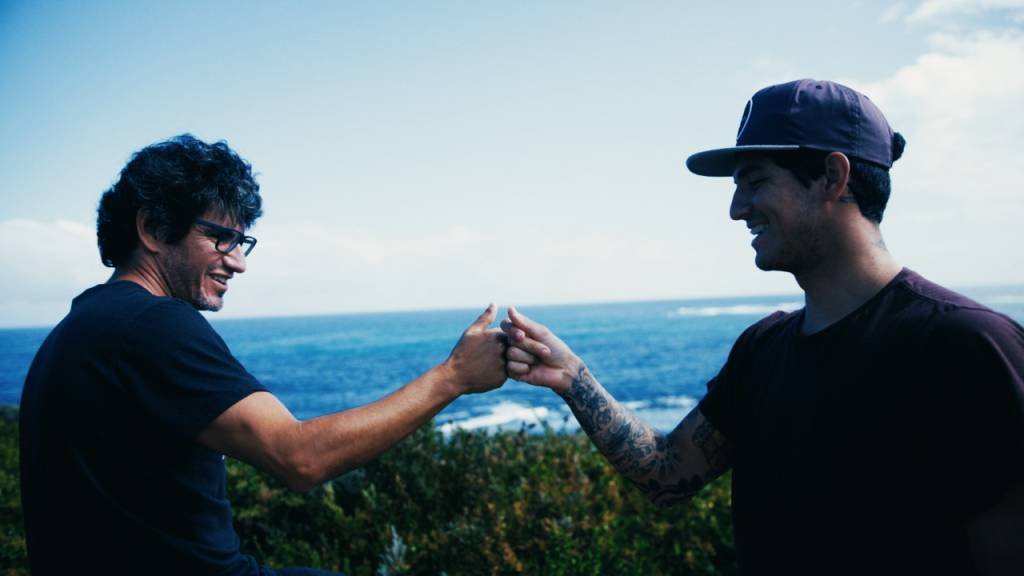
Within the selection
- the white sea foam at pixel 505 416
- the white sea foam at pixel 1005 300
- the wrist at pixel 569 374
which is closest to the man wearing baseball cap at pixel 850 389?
the wrist at pixel 569 374

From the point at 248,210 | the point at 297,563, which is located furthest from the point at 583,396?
the point at 297,563

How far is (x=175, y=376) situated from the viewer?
8.50 feet

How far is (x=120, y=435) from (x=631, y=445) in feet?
7.76

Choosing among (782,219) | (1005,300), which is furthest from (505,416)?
(1005,300)

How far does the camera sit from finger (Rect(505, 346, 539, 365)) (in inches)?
152

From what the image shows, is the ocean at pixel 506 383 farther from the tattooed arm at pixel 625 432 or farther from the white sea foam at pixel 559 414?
the tattooed arm at pixel 625 432

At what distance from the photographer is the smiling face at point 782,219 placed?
2795mm

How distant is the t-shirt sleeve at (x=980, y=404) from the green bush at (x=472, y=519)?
2.77 metres

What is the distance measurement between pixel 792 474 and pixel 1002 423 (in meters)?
0.72

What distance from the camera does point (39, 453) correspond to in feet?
8.61

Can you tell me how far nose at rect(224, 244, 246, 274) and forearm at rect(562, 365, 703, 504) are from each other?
1.87 metres

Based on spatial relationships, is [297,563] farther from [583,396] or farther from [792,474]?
[792,474]

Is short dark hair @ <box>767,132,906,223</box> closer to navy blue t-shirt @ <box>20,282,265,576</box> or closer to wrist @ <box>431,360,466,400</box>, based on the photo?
wrist @ <box>431,360,466,400</box>

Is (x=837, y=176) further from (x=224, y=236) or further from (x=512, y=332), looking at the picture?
(x=224, y=236)
